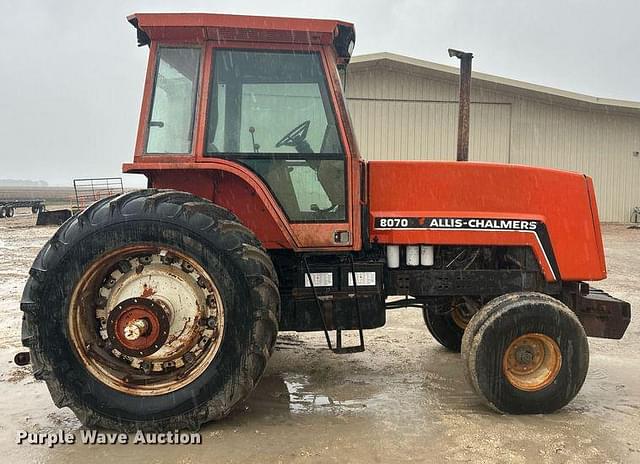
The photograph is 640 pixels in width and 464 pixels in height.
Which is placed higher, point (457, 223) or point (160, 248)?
point (457, 223)

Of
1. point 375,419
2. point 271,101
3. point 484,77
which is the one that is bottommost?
point 375,419

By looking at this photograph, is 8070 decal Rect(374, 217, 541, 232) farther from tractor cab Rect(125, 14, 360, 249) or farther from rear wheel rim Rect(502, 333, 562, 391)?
rear wheel rim Rect(502, 333, 562, 391)

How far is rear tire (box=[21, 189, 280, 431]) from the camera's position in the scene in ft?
10.4

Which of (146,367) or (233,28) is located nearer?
(146,367)

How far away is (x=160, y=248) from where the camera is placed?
127 inches

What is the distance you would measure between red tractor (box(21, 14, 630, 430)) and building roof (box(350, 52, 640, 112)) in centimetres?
1198

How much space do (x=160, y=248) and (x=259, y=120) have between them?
3.55 ft

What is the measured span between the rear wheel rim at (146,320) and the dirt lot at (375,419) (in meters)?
0.43

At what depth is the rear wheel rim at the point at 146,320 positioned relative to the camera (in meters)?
3.26

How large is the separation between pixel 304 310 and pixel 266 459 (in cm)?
110

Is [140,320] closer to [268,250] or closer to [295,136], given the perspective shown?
[268,250]

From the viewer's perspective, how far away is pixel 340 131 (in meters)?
3.65

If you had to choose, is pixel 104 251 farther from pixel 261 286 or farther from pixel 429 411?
pixel 429 411

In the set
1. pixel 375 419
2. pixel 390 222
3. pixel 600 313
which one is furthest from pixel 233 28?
pixel 600 313
